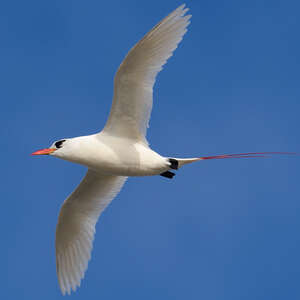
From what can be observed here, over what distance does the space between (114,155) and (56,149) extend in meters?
1.19

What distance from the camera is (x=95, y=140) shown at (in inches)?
492

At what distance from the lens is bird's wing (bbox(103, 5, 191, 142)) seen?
1167 cm

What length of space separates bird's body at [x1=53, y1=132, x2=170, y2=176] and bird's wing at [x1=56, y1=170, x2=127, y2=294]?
1657mm

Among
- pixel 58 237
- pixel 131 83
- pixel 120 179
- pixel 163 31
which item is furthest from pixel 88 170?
pixel 163 31

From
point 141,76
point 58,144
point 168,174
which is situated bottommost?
point 168,174

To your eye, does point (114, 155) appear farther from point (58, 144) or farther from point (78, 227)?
point (78, 227)

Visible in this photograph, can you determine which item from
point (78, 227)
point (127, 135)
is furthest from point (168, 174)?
point (78, 227)

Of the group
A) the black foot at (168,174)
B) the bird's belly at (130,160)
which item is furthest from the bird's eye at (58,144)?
the black foot at (168,174)

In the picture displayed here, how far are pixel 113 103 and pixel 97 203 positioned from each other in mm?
2944

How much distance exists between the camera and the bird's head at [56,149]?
41.0 feet

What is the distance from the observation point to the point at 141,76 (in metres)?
12.0

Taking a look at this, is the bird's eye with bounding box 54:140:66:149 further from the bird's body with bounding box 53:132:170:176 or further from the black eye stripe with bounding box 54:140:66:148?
the bird's body with bounding box 53:132:170:176

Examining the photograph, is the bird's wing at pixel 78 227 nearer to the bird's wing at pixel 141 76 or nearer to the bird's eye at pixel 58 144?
the bird's eye at pixel 58 144

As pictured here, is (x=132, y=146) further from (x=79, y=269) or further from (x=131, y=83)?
(x=79, y=269)
